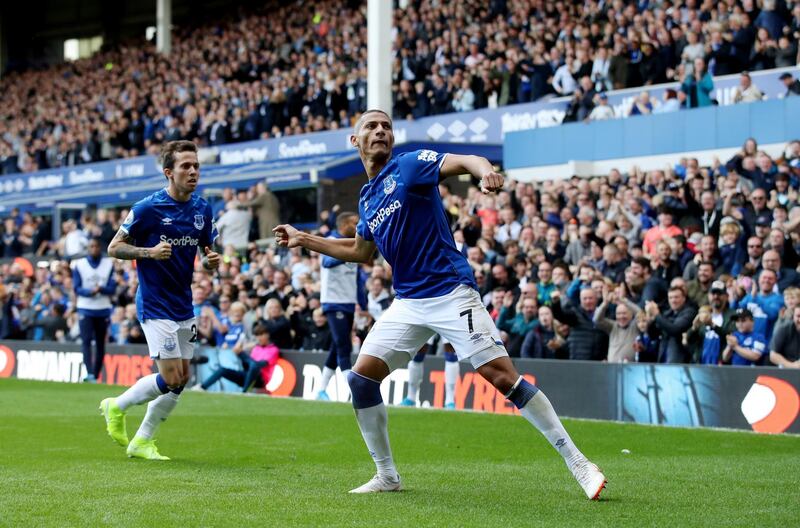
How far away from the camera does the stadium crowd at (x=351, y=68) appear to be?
22.1m

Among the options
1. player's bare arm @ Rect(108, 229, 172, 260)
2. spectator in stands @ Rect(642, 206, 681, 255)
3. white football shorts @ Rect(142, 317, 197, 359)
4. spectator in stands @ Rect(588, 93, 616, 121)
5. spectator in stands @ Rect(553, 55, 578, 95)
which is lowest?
white football shorts @ Rect(142, 317, 197, 359)

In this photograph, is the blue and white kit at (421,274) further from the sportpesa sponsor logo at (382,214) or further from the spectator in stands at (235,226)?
the spectator in stands at (235,226)

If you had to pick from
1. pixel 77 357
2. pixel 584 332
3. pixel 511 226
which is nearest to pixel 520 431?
pixel 584 332

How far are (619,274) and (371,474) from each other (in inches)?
316

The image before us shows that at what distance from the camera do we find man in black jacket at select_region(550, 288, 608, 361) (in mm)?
15352

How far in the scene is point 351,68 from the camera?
31578 mm

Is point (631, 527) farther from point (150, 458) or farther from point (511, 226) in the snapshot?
point (511, 226)

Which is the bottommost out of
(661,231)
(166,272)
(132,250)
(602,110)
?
(166,272)

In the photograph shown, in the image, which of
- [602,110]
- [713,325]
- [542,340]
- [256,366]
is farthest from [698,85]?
[256,366]

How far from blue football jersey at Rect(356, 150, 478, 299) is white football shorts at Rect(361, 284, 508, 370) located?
7 centimetres

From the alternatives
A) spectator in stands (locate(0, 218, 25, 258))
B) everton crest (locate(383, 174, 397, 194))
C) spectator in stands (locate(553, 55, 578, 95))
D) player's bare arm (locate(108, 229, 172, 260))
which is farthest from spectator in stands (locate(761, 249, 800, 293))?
spectator in stands (locate(0, 218, 25, 258))

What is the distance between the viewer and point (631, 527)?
6.38m

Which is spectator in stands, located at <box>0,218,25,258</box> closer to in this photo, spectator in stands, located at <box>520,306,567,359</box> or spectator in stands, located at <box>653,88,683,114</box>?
spectator in stands, located at <box>653,88,683,114</box>

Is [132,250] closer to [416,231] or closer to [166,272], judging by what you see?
[166,272]
